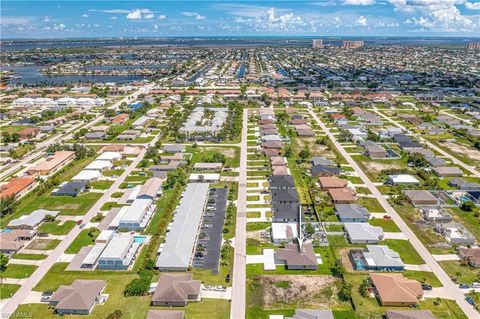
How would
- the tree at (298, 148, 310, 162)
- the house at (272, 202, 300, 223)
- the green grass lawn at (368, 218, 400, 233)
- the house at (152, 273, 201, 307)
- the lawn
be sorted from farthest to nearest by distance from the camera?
1. the tree at (298, 148, 310, 162)
2. the house at (272, 202, 300, 223)
3. the green grass lawn at (368, 218, 400, 233)
4. the lawn
5. the house at (152, 273, 201, 307)

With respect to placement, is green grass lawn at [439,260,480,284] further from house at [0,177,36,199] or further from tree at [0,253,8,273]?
house at [0,177,36,199]

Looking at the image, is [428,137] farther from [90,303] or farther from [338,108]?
[90,303]

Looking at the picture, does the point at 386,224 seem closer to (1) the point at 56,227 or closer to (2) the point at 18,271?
(1) the point at 56,227

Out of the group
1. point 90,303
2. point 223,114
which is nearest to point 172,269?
point 90,303

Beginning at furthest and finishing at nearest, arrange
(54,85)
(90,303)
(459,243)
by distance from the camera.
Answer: (54,85), (459,243), (90,303)

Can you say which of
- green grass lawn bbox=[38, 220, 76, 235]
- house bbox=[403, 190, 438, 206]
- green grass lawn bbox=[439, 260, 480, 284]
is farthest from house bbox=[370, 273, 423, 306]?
green grass lawn bbox=[38, 220, 76, 235]

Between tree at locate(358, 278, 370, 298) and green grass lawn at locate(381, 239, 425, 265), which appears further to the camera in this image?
green grass lawn at locate(381, 239, 425, 265)
